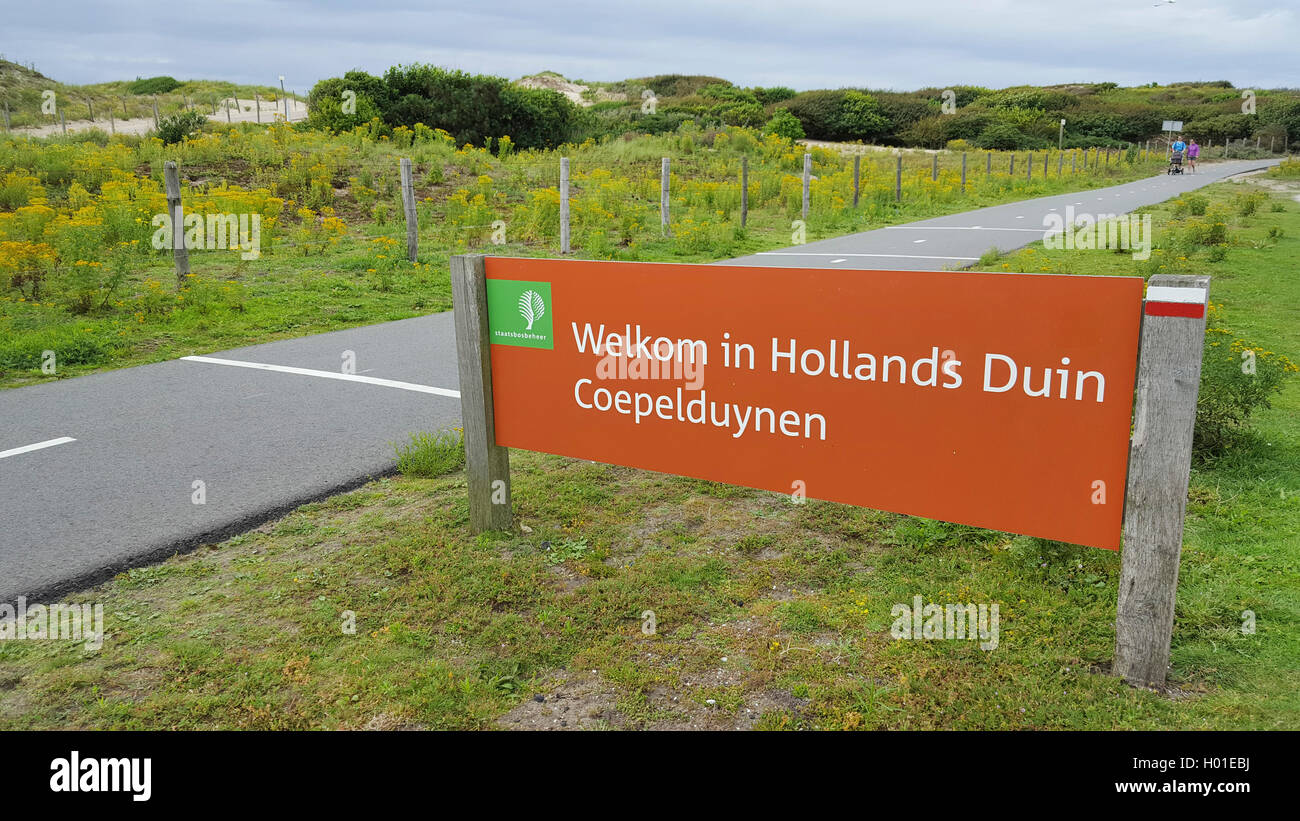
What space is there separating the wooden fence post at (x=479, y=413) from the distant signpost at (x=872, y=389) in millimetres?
10

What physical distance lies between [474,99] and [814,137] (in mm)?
42469

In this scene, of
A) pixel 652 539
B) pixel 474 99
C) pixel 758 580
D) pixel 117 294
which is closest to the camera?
pixel 758 580

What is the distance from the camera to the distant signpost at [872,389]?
2.97m

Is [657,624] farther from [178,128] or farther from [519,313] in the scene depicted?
[178,128]

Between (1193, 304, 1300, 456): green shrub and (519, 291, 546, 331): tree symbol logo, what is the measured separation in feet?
12.2

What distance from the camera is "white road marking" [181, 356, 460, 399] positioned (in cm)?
738

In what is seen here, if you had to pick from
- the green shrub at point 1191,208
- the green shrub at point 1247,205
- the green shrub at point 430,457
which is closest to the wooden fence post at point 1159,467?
the green shrub at point 430,457

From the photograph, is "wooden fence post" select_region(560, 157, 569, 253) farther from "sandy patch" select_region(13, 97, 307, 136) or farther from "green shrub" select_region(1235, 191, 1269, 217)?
"sandy patch" select_region(13, 97, 307, 136)

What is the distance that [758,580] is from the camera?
13.1ft

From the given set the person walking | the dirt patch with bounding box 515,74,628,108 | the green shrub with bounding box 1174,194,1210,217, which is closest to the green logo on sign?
the green shrub with bounding box 1174,194,1210,217

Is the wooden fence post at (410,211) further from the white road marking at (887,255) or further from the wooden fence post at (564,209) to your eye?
the white road marking at (887,255)

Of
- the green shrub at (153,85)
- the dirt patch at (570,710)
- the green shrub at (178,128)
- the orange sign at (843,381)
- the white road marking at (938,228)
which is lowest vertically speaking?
the dirt patch at (570,710)
